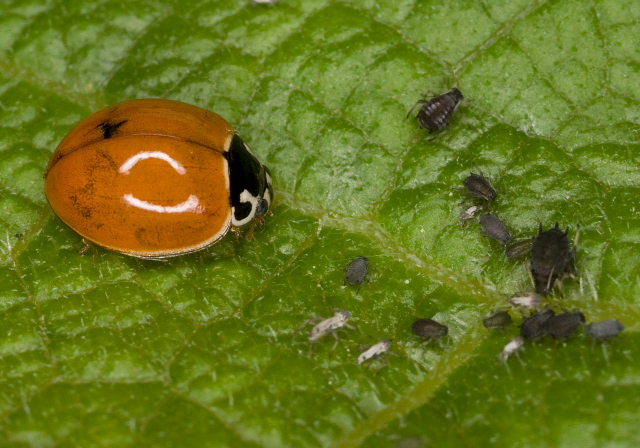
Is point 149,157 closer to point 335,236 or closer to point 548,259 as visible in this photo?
point 335,236

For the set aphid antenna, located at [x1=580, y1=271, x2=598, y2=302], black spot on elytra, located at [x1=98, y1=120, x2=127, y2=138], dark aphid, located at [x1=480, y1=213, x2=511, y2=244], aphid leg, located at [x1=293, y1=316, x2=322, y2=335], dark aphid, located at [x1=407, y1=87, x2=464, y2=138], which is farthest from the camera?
dark aphid, located at [x1=407, y1=87, x2=464, y2=138]

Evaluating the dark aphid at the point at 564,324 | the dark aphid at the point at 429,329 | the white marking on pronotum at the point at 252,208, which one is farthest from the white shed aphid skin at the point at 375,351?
the white marking on pronotum at the point at 252,208

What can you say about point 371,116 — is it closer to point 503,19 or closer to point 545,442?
point 503,19

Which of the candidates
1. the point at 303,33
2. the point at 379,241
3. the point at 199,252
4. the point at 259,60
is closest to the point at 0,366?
the point at 199,252

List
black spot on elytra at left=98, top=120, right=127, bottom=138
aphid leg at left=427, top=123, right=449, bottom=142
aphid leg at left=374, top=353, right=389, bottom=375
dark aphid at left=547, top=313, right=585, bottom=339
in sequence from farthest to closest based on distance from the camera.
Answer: aphid leg at left=427, top=123, right=449, bottom=142, black spot on elytra at left=98, top=120, right=127, bottom=138, aphid leg at left=374, top=353, right=389, bottom=375, dark aphid at left=547, top=313, right=585, bottom=339

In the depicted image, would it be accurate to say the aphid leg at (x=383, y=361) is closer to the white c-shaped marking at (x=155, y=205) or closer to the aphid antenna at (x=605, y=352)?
the aphid antenna at (x=605, y=352)

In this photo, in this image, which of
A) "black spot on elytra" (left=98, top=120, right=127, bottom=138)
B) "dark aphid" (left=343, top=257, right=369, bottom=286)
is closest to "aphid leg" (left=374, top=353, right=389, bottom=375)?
"dark aphid" (left=343, top=257, right=369, bottom=286)

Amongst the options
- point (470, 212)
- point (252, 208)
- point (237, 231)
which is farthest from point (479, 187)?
point (237, 231)

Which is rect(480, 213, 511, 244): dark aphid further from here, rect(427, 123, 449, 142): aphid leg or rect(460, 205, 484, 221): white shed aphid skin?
rect(427, 123, 449, 142): aphid leg
